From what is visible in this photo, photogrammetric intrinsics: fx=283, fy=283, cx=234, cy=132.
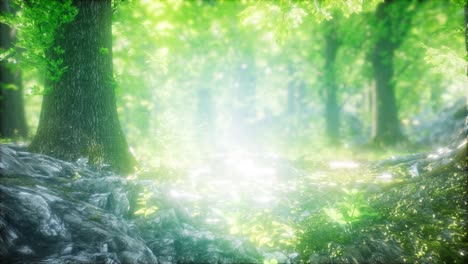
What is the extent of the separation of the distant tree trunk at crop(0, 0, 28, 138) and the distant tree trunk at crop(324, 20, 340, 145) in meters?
16.2

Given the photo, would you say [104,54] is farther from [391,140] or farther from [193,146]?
[391,140]

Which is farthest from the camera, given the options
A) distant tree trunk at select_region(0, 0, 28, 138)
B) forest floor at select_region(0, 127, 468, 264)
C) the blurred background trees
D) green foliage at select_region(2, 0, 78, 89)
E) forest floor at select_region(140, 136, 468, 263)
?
the blurred background trees

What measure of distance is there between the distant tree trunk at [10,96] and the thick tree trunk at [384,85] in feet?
55.7

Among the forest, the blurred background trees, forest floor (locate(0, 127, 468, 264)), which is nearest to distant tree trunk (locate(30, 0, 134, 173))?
the forest

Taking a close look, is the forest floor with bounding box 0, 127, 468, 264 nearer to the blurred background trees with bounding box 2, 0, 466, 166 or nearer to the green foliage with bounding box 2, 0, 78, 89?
the green foliage with bounding box 2, 0, 78, 89

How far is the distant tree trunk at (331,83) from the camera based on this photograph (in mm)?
17594

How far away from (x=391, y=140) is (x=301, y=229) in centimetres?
1276

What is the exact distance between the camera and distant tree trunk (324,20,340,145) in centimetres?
1759

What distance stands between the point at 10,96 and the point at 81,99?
7879mm

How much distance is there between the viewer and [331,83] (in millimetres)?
18438

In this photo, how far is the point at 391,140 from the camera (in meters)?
15.3

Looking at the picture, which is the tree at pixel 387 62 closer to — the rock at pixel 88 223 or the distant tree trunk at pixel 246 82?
the distant tree trunk at pixel 246 82

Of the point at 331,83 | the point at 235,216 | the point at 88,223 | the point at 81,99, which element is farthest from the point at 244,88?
the point at 88,223

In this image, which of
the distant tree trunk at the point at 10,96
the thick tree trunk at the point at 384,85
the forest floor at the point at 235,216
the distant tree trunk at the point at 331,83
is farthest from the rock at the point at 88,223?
the distant tree trunk at the point at 331,83
